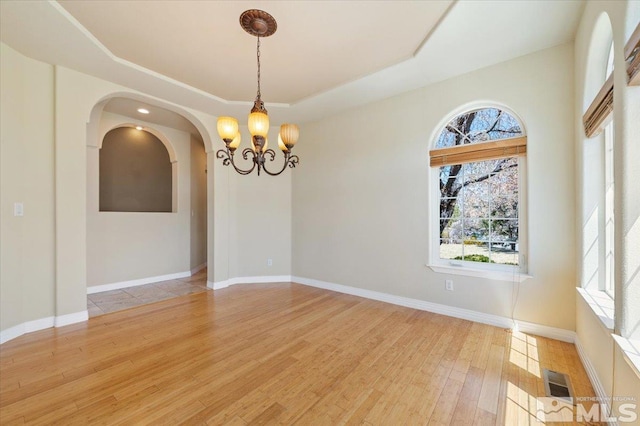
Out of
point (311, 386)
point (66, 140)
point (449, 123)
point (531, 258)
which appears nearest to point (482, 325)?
point (531, 258)

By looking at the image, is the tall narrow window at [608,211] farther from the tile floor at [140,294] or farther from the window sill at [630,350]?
the tile floor at [140,294]

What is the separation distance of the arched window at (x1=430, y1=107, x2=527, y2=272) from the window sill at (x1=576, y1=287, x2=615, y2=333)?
62 cm

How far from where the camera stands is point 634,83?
126cm

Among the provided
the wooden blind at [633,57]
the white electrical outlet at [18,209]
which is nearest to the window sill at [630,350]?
the wooden blind at [633,57]

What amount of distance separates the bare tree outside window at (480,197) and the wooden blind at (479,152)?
94mm

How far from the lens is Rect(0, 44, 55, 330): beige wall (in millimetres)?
2525

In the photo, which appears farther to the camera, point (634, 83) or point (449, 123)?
point (449, 123)

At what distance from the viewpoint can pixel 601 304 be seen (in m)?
1.82

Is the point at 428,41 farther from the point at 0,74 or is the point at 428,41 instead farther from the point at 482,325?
the point at 0,74

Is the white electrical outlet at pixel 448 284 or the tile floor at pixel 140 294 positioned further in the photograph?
the tile floor at pixel 140 294

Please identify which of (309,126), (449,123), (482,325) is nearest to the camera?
(482,325)

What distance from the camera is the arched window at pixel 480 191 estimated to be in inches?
108

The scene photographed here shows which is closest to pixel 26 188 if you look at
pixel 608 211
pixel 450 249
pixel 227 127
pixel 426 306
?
pixel 227 127

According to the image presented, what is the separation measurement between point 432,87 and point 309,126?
2.08 m
